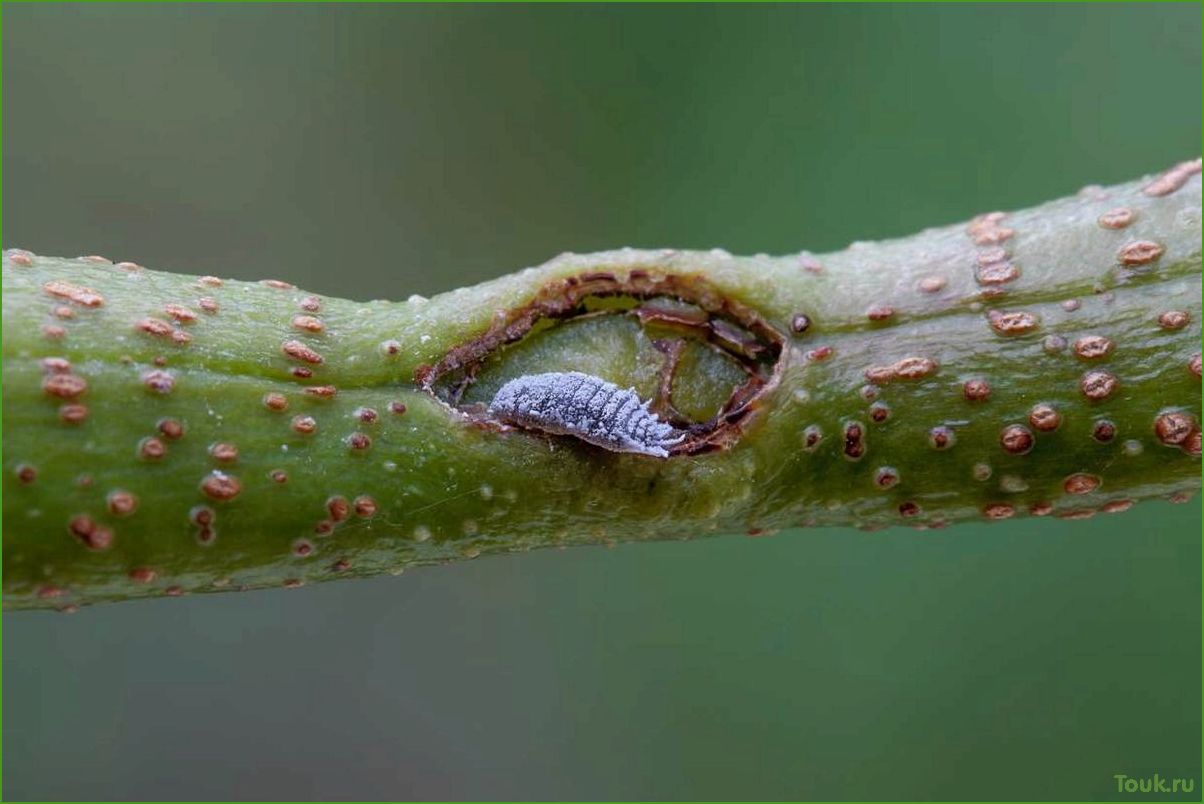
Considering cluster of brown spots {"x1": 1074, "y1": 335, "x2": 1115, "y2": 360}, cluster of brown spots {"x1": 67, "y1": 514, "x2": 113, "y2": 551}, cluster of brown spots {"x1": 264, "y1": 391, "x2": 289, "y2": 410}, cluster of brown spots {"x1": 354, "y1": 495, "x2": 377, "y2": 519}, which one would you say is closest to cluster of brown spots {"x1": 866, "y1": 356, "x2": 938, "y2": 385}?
cluster of brown spots {"x1": 1074, "y1": 335, "x2": 1115, "y2": 360}

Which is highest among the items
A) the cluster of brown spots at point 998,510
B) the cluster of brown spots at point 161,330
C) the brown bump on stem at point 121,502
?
the cluster of brown spots at point 998,510

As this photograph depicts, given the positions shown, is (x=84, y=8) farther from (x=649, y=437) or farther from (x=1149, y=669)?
(x=1149, y=669)

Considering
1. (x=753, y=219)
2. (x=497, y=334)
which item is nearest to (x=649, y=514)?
(x=497, y=334)

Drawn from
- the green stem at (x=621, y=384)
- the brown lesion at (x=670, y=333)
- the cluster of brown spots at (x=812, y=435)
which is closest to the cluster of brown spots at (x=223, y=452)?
the green stem at (x=621, y=384)

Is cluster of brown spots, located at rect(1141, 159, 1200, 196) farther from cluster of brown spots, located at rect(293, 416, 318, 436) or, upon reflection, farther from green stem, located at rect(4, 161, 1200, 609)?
cluster of brown spots, located at rect(293, 416, 318, 436)

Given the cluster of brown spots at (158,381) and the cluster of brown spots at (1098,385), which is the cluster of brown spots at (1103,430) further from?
the cluster of brown spots at (158,381)
